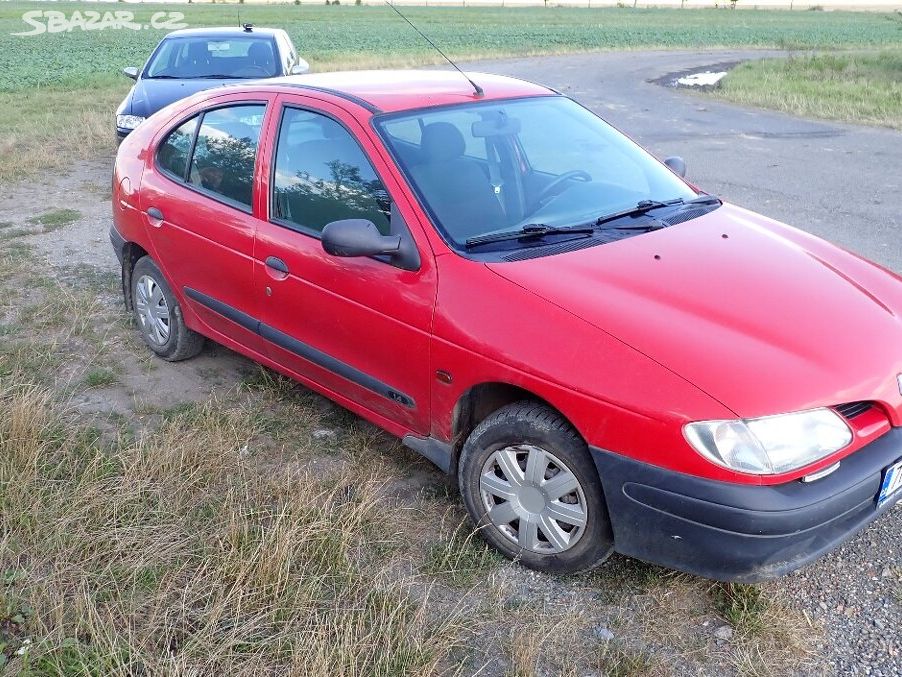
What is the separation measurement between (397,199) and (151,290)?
7.49 feet

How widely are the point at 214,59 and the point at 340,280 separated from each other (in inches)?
305

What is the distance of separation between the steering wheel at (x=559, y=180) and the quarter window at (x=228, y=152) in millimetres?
1373

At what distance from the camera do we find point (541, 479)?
290 centimetres

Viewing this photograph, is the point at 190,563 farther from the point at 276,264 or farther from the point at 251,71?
the point at 251,71

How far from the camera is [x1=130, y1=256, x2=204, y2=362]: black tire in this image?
4.73 metres

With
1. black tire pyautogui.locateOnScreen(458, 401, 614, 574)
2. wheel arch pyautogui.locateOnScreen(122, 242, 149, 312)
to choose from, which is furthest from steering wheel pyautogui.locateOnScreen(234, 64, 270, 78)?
black tire pyautogui.locateOnScreen(458, 401, 614, 574)

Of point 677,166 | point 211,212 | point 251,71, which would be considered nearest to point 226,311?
point 211,212

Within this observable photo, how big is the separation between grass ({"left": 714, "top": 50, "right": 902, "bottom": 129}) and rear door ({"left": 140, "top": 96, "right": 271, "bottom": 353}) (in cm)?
1191

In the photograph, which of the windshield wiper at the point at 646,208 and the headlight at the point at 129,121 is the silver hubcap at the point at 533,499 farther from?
the headlight at the point at 129,121

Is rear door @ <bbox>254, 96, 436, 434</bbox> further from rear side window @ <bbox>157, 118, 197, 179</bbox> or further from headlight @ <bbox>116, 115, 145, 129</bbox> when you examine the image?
headlight @ <bbox>116, 115, 145, 129</bbox>

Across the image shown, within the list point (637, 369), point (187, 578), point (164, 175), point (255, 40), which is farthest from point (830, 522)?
point (255, 40)

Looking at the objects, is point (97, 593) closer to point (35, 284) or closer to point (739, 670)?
point (739, 670)

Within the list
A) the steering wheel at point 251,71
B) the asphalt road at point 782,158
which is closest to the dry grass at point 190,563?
the asphalt road at point 782,158

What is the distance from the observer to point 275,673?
2457 mm
